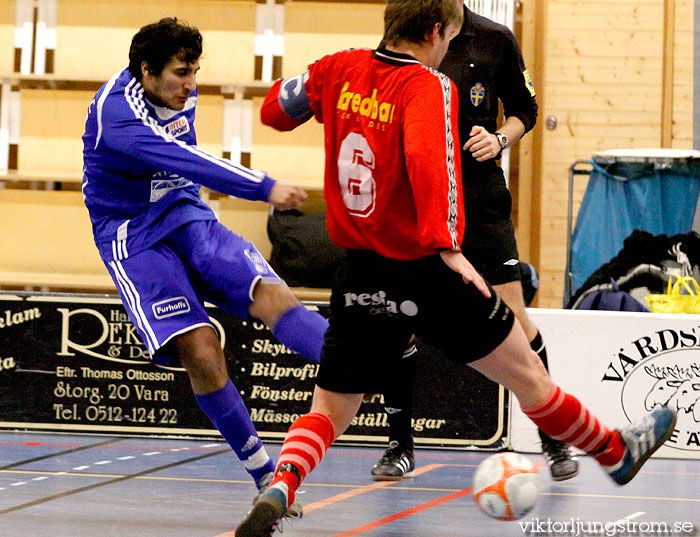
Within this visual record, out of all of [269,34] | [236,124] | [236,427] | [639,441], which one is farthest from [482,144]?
[269,34]

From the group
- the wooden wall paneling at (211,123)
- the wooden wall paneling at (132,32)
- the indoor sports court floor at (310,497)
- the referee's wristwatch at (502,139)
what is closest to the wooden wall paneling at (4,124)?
the wooden wall paneling at (132,32)

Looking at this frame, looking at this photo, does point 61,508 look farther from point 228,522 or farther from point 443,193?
point 443,193

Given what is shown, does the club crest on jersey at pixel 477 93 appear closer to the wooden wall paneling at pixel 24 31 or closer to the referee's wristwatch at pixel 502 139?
the referee's wristwatch at pixel 502 139

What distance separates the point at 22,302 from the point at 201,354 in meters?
2.40

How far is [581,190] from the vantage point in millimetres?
7953

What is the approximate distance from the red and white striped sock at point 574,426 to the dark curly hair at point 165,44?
1796 millimetres

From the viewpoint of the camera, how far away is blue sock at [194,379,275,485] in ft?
11.9

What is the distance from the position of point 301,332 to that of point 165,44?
3.83 feet

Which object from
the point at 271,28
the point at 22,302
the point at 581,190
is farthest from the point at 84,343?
the point at 581,190

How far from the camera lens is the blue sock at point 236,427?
3633 mm

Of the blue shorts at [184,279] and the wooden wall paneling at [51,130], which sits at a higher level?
the wooden wall paneling at [51,130]

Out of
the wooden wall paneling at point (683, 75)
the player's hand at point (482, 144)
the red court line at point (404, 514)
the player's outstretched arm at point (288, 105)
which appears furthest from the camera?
the wooden wall paneling at point (683, 75)

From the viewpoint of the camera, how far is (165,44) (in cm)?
375

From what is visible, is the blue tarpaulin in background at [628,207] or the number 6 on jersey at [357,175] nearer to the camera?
the number 6 on jersey at [357,175]
